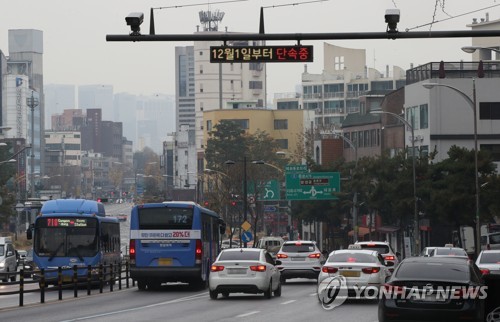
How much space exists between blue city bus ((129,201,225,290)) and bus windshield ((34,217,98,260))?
4.14 m

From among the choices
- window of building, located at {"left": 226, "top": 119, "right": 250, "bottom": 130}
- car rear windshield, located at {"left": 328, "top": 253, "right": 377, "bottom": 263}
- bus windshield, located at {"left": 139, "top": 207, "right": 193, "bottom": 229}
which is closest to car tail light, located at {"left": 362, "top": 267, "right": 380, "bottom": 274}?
car rear windshield, located at {"left": 328, "top": 253, "right": 377, "bottom": 263}

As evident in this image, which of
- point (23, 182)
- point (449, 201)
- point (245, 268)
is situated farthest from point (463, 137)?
point (23, 182)

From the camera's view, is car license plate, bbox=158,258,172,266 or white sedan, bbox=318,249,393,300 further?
car license plate, bbox=158,258,172,266

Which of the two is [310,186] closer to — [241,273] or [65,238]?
[65,238]

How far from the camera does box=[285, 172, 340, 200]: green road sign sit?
308 ft

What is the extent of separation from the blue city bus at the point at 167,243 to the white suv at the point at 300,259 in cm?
483

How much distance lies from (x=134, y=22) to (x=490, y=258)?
13.6 metres

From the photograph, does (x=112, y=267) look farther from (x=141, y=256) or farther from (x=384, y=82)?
(x=384, y=82)

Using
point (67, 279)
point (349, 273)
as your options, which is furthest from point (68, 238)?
point (349, 273)

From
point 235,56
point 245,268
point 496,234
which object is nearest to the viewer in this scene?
point 235,56

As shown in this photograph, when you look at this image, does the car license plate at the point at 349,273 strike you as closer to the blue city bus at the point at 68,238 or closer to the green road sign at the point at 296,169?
the blue city bus at the point at 68,238

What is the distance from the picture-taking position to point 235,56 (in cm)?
2898

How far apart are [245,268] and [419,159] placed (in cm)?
4346

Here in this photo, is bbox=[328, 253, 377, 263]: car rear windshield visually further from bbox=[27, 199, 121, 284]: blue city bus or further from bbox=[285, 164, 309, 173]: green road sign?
bbox=[285, 164, 309, 173]: green road sign
